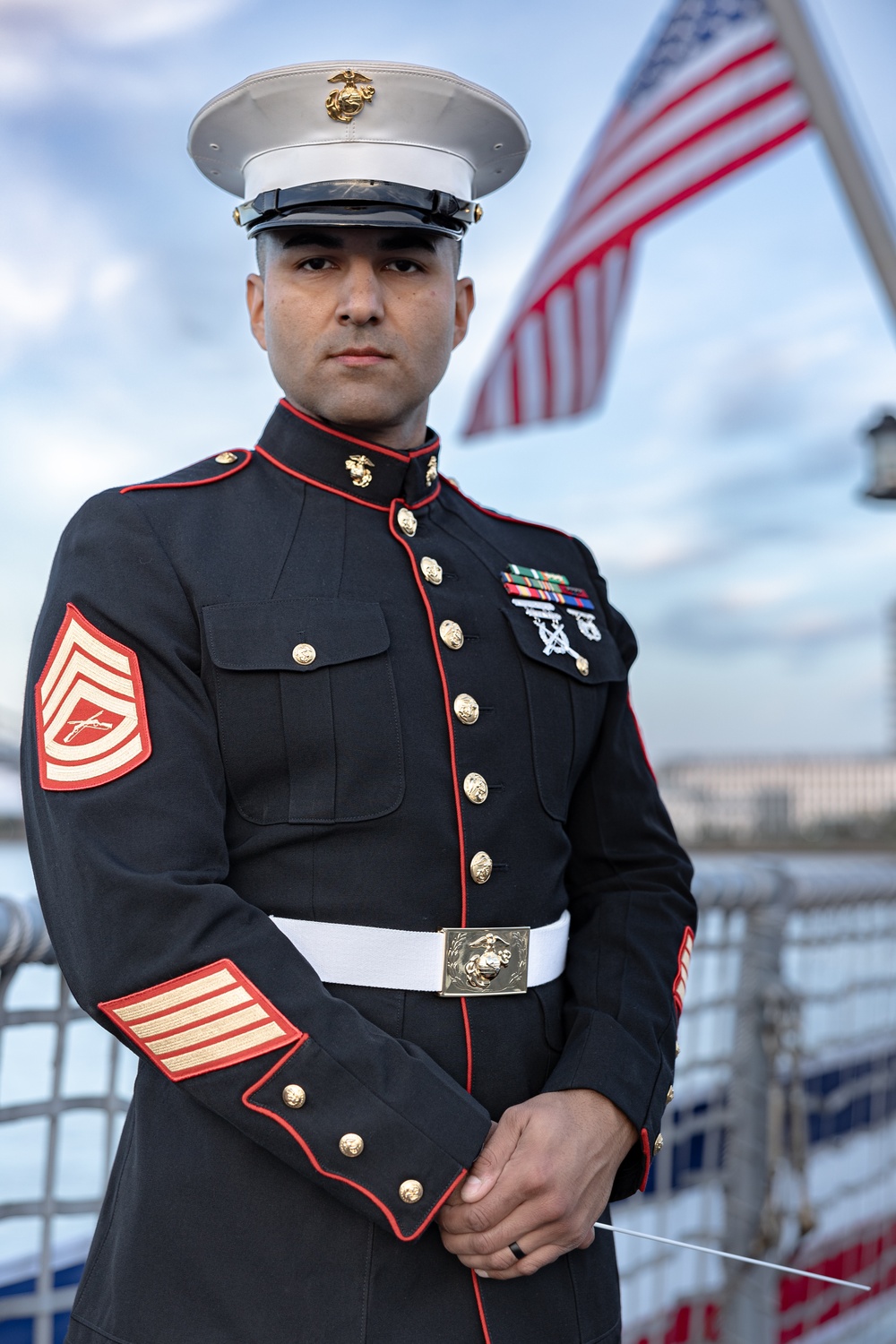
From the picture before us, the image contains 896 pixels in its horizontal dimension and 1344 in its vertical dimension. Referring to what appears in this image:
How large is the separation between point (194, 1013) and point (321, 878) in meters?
0.20

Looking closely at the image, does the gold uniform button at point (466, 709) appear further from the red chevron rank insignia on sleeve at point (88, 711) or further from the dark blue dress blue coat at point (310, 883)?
the red chevron rank insignia on sleeve at point (88, 711)

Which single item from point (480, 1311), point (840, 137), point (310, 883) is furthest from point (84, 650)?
point (840, 137)

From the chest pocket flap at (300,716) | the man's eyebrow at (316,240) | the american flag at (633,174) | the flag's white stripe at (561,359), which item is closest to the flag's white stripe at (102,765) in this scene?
the chest pocket flap at (300,716)

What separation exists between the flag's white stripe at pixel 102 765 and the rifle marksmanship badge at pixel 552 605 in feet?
1.67

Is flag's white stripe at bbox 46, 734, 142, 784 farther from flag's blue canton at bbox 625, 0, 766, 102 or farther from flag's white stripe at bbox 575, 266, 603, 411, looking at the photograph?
flag's white stripe at bbox 575, 266, 603, 411

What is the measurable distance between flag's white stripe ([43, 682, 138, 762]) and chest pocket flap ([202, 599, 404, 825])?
0.33 ft

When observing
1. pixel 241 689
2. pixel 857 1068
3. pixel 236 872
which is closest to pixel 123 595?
pixel 241 689

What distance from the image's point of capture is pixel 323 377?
4.91ft

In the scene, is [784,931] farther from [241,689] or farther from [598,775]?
[241,689]

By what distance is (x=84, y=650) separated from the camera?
1332 mm

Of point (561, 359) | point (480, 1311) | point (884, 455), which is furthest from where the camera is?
point (561, 359)

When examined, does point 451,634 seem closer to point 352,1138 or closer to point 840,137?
point 352,1138

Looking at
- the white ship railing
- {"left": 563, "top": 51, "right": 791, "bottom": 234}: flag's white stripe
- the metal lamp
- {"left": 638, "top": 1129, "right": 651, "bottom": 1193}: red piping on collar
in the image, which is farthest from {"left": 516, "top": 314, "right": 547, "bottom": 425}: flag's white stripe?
{"left": 638, "top": 1129, "right": 651, "bottom": 1193}: red piping on collar

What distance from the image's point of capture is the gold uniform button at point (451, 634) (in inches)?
59.2
